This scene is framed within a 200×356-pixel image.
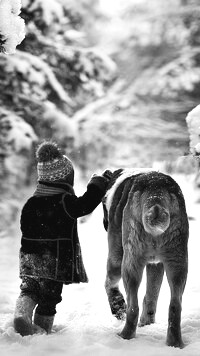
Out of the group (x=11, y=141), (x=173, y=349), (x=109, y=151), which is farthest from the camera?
(x=109, y=151)

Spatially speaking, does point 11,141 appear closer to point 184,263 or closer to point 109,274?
point 109,274

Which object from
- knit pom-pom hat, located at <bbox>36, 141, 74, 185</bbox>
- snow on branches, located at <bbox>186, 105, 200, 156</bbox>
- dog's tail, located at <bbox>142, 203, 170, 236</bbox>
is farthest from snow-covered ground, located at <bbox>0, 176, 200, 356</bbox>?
snow on branches, located at <bbox>186, 105, 200, 156</bbox>

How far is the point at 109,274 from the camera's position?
13.7 ft

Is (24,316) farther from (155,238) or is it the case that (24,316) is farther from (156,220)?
(156,220)

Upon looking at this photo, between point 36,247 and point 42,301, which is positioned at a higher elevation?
point 36,247

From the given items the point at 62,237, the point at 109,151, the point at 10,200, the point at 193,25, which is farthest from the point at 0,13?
the point at 193,25

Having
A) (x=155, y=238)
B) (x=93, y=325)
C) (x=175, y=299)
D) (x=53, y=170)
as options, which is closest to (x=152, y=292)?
(x=93, y=325)

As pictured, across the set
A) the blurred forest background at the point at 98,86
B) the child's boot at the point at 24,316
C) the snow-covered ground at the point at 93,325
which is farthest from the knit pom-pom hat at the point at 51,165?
the blurred forest background at the point at 98,86

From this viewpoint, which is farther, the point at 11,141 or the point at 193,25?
the point at 193,25

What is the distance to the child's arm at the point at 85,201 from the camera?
391 cm

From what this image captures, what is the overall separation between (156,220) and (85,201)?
Result: 791mm

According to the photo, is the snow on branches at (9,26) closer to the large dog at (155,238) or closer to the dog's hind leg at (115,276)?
the large dog at (155,238)

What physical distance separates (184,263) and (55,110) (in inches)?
261

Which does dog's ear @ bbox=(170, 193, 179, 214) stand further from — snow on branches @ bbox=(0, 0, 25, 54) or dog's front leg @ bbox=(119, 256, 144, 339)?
snow on branches @ bbox=(0, 0, 25, 54)
